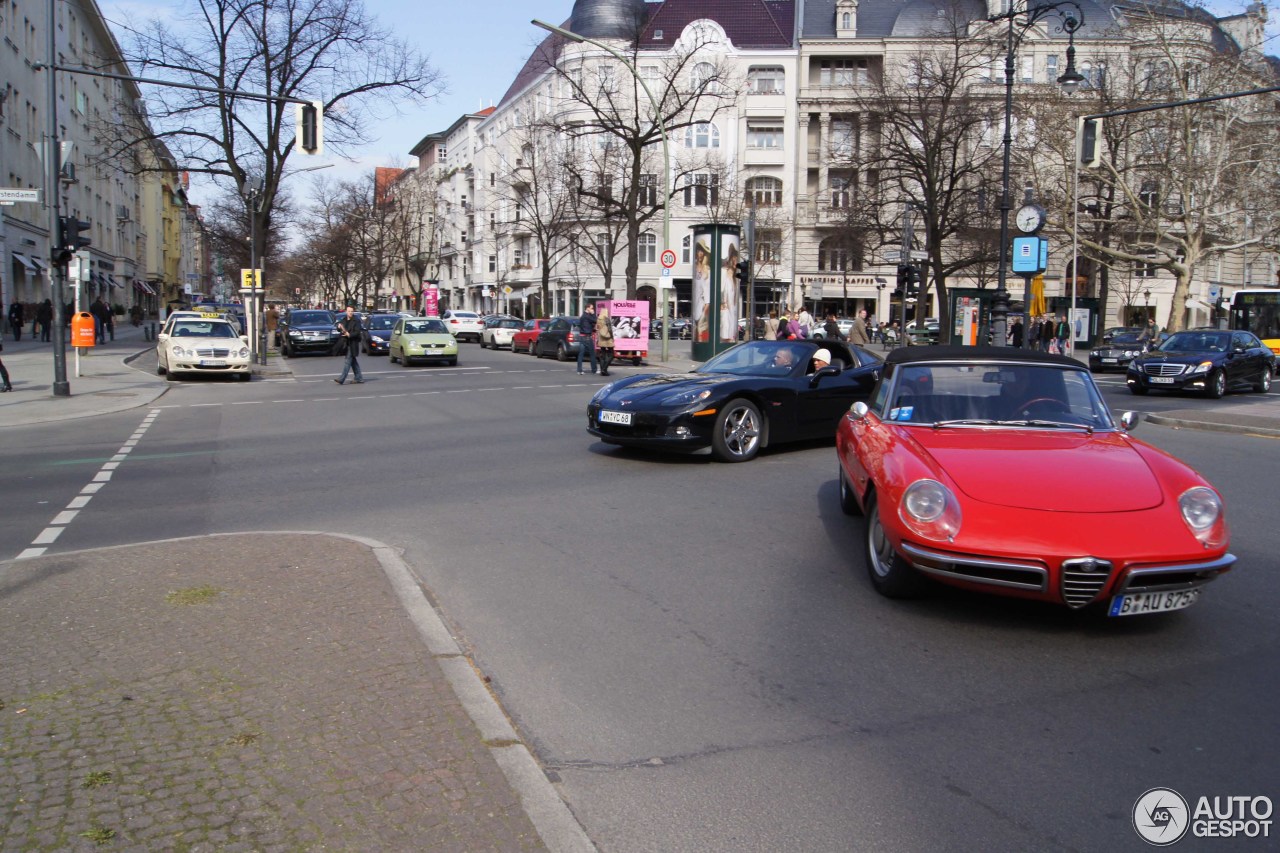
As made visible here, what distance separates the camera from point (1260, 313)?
131ft

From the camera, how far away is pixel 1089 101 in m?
41.4

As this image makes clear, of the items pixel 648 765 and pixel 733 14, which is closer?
pixel 648 765

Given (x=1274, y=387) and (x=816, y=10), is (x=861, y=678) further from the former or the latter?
(x=816, y=10)

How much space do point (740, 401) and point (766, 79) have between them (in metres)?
59.7

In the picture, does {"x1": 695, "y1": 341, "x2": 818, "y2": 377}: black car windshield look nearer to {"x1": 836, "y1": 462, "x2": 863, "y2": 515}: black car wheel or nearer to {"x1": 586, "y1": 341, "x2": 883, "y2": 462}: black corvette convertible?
{"x1": 586, "y1": 341, "x2": 883, "y2": 462}: black corvette convertible

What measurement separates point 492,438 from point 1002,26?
52.4 m

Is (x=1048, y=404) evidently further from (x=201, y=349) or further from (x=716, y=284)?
(x=716, y=284)

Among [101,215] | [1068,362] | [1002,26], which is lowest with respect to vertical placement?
[1068,362]

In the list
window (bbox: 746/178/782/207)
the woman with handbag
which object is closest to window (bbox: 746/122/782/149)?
window (bbox: 746/178/782/207)

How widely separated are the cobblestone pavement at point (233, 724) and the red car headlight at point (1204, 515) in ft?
12.0

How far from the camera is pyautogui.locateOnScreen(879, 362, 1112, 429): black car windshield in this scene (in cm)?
641

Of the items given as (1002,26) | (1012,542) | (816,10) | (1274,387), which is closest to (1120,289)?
(1002,26)

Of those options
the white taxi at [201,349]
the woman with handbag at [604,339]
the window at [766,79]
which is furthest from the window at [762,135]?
the white taxi at [201,349]

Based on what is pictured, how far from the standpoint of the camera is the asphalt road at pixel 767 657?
11.6 ft
